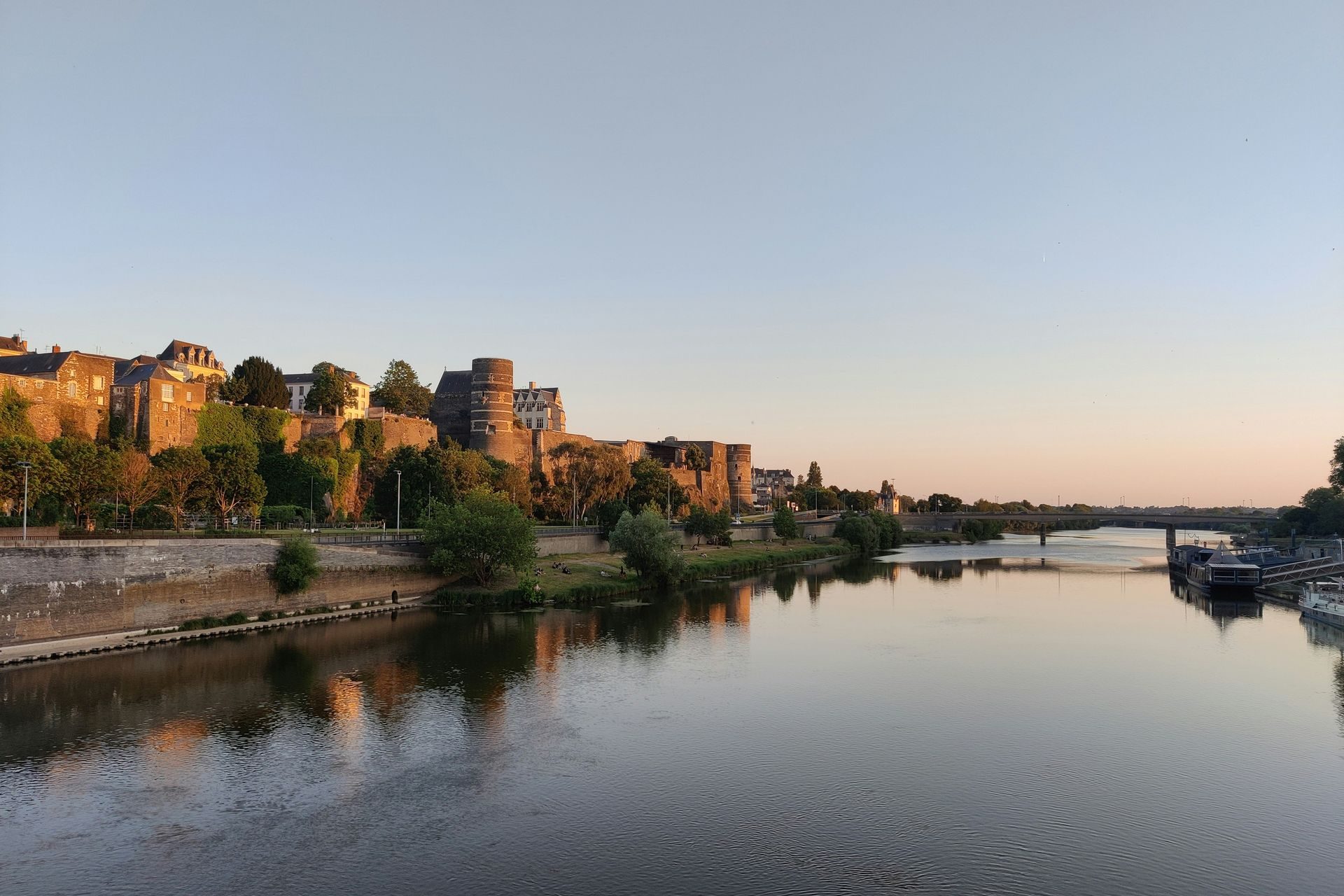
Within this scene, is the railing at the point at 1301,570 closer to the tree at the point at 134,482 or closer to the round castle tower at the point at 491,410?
the round castle tower at the point at 491,410

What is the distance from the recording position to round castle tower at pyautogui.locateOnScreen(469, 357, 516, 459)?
80312mm

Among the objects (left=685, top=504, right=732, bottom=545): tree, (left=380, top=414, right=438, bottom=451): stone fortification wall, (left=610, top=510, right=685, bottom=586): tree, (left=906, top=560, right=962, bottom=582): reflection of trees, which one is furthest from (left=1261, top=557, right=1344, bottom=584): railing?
(left=380, top=414, right=438, bottom=451): stone fortification wall

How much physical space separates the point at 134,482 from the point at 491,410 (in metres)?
36.8

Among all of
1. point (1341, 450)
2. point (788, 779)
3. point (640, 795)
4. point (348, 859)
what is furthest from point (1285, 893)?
point (1341, 450)

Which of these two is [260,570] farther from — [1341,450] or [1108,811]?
[1341,450]

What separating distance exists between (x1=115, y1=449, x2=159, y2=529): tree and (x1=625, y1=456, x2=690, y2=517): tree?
43.4m

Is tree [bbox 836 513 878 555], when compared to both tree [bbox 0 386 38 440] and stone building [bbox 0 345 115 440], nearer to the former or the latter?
stone building [bbox 0 345 115 440]

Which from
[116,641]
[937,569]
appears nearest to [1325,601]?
[937,569]

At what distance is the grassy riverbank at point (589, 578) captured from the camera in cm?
5047

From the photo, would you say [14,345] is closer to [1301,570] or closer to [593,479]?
[593,479]

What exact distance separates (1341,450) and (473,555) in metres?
94.6

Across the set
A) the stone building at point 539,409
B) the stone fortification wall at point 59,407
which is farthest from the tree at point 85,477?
the stone building at point 539,409

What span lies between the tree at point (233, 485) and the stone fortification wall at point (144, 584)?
8.96 meters

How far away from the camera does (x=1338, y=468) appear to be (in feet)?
318
